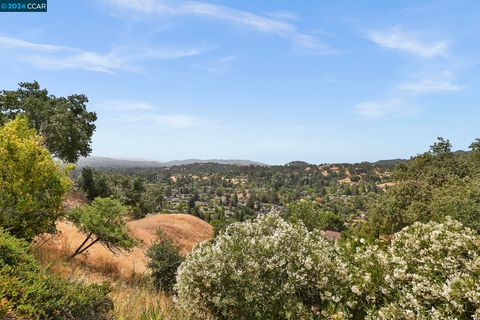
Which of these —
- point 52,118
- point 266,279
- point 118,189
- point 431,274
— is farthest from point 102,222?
point 118,189

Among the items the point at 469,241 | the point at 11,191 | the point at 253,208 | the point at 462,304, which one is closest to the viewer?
the point at 462,304

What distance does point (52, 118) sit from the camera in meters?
42.1

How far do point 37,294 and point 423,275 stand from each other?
8.66m

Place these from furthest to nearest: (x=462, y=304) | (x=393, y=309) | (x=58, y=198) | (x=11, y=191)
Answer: (x=58, y=198) < (x=11, y=191) < (x=393, y=309) < (x=462, y=304)

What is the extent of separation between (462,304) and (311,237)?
4188 millimetres

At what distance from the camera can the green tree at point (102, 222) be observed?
65.5 ft

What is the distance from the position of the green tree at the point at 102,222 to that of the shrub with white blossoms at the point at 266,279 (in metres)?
11.3

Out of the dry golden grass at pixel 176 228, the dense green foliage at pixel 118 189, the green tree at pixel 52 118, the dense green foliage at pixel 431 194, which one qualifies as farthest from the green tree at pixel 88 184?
the dense green foliage at pixel 431 194

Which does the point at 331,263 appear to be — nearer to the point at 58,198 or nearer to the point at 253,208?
the point at 58,198

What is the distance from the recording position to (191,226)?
1545 inches

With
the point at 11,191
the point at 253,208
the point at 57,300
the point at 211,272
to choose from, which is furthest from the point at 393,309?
the point at 253,208

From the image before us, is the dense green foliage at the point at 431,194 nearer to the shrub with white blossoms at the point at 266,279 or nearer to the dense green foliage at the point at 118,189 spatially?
the shrub with white blossoms at the point at 266,279

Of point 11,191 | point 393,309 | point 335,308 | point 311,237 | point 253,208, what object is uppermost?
point 11,191

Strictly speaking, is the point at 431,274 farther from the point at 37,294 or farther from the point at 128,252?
the point at 128,252
